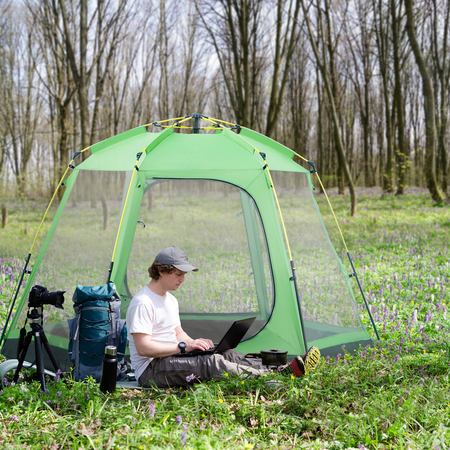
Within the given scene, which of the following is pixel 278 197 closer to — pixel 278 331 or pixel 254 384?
pixel 278 331

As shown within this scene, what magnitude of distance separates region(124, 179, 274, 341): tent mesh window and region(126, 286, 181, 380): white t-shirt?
1195 mm

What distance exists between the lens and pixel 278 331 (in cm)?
398

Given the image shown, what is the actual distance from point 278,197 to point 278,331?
1217 mm

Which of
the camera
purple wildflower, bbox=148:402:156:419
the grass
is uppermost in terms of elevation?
the camera

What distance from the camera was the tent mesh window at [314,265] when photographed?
4.22 m

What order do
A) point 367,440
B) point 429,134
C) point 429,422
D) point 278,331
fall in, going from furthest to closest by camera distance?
1. point 429,134
2. point 278,331
3. point 429,422
4. point 367,440

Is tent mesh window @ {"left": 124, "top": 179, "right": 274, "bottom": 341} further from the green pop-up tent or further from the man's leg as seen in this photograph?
the man's leg

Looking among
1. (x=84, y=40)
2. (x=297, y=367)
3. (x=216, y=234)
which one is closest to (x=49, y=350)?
(x=297, y=367)

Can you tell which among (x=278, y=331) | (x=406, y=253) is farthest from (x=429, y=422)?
(x=406, y=253)

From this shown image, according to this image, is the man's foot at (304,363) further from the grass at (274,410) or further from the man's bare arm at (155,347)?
the man's bare arm at (155,347)

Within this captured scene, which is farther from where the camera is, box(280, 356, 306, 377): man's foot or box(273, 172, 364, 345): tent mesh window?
box(273, 172, 364, 345): tent mesh window

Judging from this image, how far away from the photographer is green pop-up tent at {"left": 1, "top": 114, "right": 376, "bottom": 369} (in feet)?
13.0

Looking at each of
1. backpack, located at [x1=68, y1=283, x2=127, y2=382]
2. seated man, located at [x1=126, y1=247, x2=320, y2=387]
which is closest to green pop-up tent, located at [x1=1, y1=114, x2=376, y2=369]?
backpack, located at [x1=68, y1=283, x2=127, y2=382]

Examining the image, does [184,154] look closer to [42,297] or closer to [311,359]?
[42,297]
